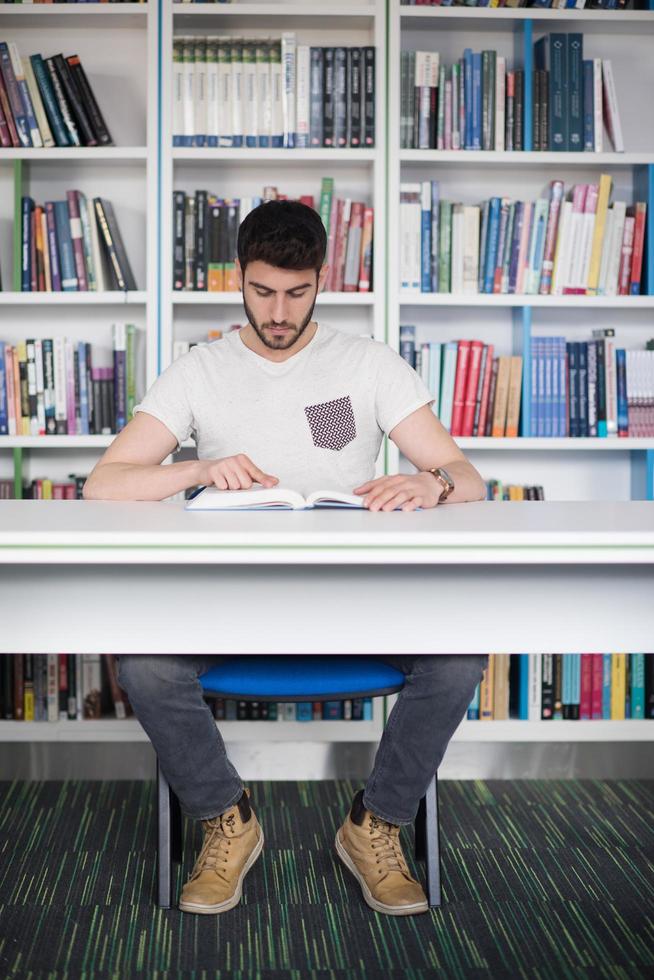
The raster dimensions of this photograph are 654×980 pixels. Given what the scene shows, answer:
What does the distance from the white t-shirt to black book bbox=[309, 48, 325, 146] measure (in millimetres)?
813

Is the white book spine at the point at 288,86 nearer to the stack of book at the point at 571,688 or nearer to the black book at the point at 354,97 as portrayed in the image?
the black book at the point at 354,97

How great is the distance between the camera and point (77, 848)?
2352mm

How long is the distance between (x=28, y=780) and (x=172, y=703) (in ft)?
4.03

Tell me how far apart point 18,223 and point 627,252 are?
1602mm

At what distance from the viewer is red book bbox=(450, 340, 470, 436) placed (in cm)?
292

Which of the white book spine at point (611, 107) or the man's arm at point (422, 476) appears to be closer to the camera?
the man's arm at point (422, 476)

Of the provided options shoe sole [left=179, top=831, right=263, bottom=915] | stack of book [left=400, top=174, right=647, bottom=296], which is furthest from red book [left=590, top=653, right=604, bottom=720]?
shoe sole [left=179, top=831, right=263, bottom=915]

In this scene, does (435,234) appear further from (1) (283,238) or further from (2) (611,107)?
(1) (283,238)

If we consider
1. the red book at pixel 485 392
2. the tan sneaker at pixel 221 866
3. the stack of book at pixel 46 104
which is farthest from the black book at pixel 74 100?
the tan sneaker at pixel 221 866

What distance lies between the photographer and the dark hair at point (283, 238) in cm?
214

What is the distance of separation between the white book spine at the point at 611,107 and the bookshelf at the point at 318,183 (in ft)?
0.20

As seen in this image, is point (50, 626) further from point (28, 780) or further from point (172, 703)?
point (28, 780)

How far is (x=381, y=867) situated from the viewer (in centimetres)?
203

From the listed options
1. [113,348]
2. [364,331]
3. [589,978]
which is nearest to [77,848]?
[589,978]
